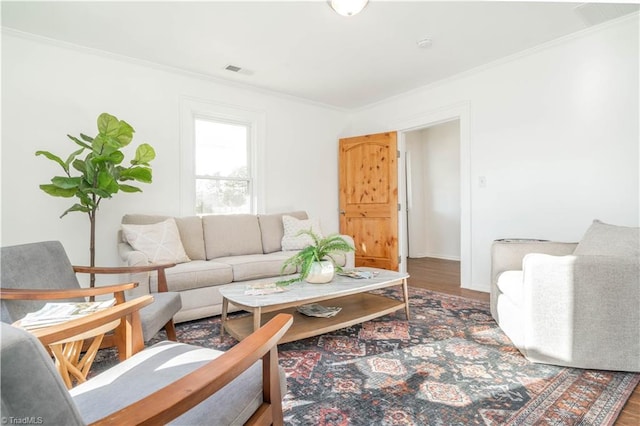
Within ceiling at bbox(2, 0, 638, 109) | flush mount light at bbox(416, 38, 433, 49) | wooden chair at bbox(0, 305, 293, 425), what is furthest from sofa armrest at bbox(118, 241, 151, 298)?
flush mount light at bbox(416, 38, 433, 49)

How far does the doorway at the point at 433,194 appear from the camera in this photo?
20.1 feet

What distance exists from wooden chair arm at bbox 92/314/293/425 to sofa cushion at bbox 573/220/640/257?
2.09 m

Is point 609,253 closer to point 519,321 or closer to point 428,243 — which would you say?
point 519,321

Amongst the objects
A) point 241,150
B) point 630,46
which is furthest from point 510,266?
point 241,150

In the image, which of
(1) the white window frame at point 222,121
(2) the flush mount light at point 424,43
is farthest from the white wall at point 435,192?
(1) the white window frame at point 222,121

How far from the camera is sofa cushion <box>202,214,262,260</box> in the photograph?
3.51m

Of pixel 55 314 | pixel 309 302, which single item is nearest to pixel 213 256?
pixel 309 302

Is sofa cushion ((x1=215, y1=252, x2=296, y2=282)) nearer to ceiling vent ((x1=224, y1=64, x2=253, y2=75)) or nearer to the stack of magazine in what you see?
the stack of magazine

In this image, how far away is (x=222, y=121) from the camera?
422 cm

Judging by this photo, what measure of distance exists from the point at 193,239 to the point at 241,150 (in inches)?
59.8

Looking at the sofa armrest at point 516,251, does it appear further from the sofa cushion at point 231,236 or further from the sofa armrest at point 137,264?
the sofa armrest at point 137,264

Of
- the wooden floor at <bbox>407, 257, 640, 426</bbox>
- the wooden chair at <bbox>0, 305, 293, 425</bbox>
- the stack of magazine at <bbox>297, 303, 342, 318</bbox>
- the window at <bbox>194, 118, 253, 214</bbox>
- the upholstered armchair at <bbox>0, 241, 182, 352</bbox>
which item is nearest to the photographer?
the wooden chair at <bbox>0, 305, 293, 425</bbox>

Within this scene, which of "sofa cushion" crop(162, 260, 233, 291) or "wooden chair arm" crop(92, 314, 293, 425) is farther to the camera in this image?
"sofa cushion" crop(162, 260, 233, 291)

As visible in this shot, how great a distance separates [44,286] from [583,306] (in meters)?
2.85
